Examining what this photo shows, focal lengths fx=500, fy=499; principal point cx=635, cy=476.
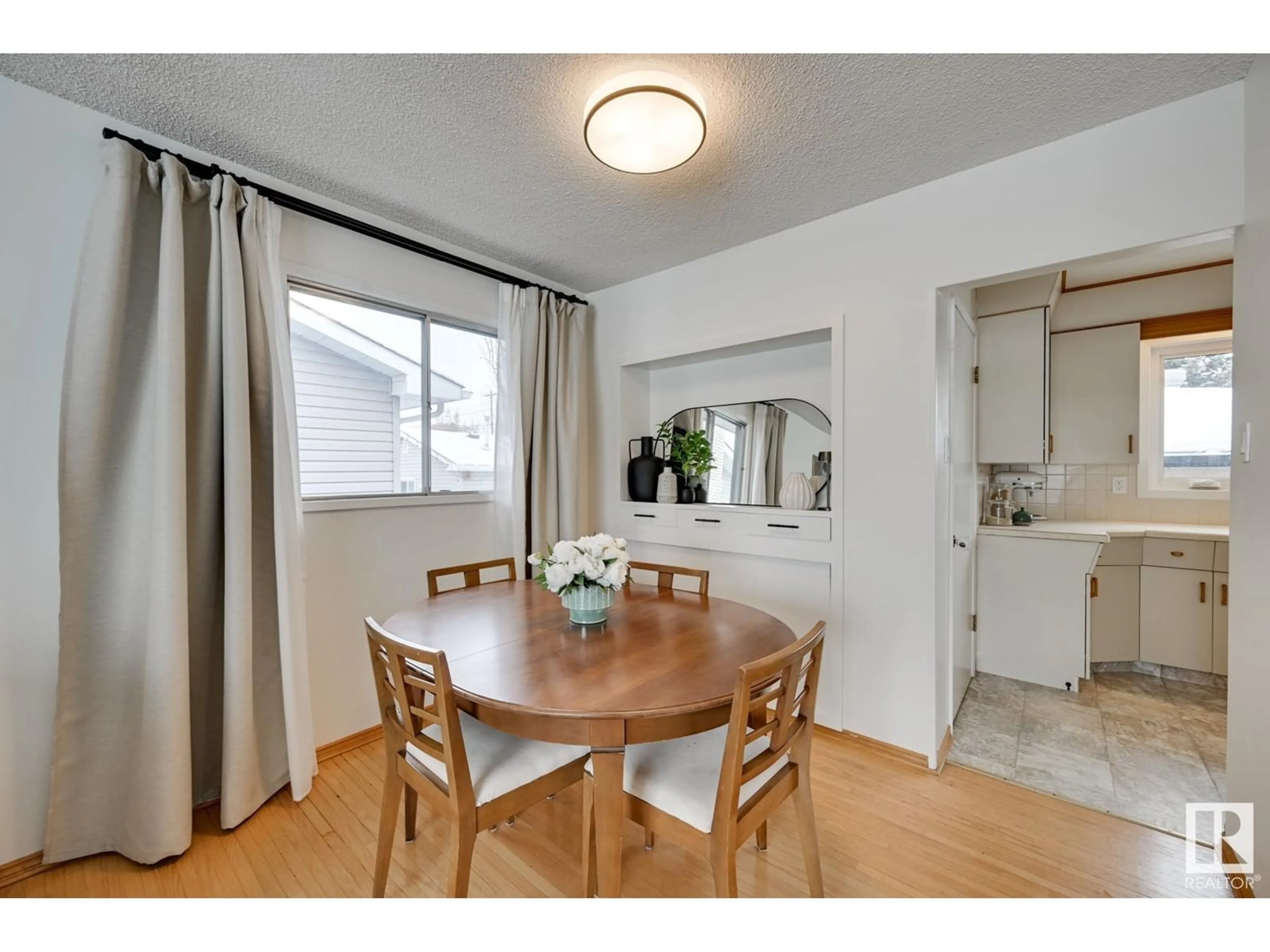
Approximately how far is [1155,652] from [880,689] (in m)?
2.07

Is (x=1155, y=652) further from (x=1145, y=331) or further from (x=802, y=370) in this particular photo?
(x=802, y=370)

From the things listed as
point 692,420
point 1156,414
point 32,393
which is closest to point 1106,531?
point 1156,414

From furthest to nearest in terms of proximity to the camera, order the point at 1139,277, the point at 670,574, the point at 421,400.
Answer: the point at 1139,277 → the point at 421,400 → the point at 670,574

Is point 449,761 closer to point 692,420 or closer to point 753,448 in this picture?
point 753,448

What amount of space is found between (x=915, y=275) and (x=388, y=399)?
8.13ft

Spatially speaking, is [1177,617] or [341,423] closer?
[341,423]

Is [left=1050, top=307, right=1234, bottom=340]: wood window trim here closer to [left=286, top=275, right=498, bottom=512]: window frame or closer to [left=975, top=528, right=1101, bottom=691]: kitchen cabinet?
[left=975, top=528, right=1101, bottom=691]: kitchen cabinet

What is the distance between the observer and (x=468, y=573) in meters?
2.30

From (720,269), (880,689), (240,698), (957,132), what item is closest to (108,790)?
(240,698)

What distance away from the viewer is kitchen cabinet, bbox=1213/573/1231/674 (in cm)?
272

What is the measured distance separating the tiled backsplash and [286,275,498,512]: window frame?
11.3 feet

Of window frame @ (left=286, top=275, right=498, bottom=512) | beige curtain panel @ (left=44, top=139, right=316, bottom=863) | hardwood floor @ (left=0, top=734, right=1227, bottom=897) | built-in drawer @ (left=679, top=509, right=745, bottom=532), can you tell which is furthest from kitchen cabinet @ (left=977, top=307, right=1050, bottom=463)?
beige curtain panel @ (left=44, top=139, right=316, bottom=863)

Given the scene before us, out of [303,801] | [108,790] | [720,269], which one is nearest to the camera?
[108,790]
